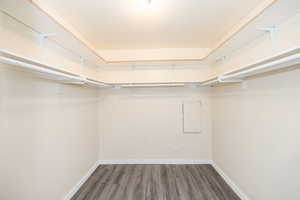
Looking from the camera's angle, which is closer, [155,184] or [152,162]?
[155,184]

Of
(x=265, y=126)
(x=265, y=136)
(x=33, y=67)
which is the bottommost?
(x=265, y=136)

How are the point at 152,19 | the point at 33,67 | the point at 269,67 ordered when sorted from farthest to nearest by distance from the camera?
the point at 152,19, the point at 269,67, the point at 33,67

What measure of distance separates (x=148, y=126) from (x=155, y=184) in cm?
117

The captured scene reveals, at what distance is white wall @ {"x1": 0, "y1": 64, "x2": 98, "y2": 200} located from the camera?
45.5 inches

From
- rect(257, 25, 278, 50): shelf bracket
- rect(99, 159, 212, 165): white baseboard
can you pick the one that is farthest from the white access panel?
rect(257, 25, 278, 50): shelf bracket

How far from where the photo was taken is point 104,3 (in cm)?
162

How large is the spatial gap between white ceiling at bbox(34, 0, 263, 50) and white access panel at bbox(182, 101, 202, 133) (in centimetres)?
135

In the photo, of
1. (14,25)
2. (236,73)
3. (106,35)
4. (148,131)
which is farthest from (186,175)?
(14,25)

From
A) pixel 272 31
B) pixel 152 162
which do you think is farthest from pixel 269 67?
pixel 152 162

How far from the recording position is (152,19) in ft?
6.34

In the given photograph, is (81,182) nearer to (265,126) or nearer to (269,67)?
(265,126)

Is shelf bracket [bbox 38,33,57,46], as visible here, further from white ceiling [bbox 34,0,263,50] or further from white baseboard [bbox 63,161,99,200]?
white baseboard [bbox 63,161,99,200]

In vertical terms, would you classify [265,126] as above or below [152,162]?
above

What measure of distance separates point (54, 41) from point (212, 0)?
6.54 ft
